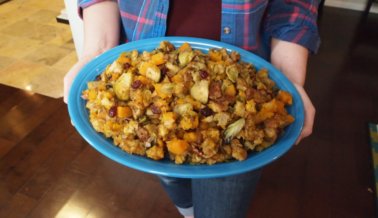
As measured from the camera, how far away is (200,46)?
772 millimetres

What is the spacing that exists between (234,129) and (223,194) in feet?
0.88

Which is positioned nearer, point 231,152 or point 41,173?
point 231,152

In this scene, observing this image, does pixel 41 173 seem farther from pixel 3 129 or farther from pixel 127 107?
pixel 127 107

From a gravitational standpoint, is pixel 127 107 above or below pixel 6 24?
above

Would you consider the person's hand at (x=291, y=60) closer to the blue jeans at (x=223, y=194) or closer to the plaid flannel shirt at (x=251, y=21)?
the plaid flannel shirt at (x=251, y=21)

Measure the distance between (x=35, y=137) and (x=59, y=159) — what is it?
0.67 ft

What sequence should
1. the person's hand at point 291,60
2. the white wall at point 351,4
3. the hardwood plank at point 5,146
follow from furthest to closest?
the white wall at point 351,4
the hardwood plank at point 5,146
the person's hand at point 291,60

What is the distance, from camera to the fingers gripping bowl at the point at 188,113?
0.60 meters

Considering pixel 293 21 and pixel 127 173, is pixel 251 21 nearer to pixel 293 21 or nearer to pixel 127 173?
pixel 293 21

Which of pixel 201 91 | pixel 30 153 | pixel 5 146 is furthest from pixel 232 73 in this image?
pixel 5 146

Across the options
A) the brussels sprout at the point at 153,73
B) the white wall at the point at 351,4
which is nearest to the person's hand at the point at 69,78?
Answer: the brussels sprout at the point at 153,73

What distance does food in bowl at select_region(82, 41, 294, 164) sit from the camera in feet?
1.98

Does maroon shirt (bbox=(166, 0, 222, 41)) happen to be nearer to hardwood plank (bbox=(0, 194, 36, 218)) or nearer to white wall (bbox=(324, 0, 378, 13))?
hardwood plank (bbox=(0, 194, 36, 218))

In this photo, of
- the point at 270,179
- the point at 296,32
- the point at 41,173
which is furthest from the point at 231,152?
the point at 41,173
